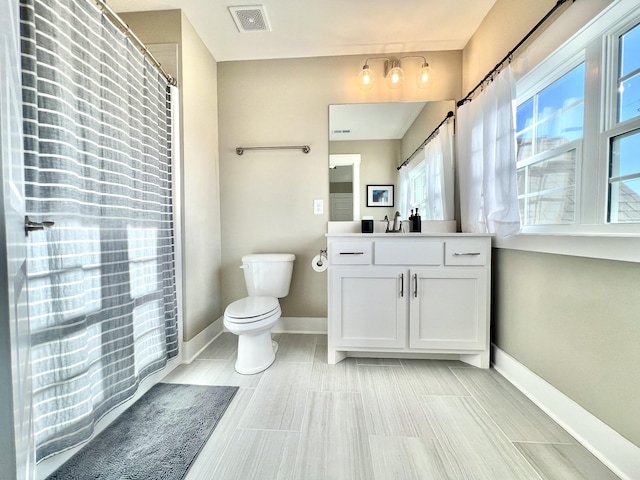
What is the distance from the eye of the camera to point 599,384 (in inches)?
41.0

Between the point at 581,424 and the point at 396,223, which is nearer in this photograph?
the point at 581,424

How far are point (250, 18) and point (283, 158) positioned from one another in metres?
0.98

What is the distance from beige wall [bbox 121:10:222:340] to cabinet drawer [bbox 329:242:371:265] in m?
1.06

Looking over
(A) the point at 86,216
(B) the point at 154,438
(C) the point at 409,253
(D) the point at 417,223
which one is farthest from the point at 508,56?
(B) the point at 154,438

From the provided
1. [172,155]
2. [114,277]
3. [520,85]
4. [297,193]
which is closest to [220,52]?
[172,155]

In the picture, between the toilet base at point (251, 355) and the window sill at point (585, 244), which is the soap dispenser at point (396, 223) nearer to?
the window sill at point (585, 244)

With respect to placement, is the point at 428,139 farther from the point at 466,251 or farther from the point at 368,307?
the point at 368,307

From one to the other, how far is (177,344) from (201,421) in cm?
64

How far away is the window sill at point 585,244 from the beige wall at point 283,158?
144 centimetres

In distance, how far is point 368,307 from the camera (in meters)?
1.73

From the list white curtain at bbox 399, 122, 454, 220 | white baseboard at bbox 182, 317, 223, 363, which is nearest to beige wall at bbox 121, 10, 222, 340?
white baseboard at bbox 182, 317, 223, 363

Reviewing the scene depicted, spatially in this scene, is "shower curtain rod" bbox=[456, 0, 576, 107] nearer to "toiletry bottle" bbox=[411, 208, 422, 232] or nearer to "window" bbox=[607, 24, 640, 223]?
"window" bbox=[607, 24, 640, 223]

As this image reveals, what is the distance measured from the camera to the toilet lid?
61.6 inches

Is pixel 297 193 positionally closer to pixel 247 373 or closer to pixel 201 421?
pixel 247 373
